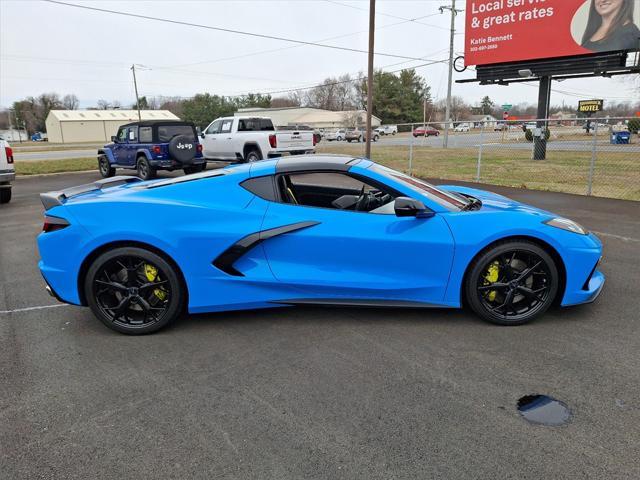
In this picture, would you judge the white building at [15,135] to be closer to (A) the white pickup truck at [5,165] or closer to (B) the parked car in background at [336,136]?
(B) the parked car in background at [336,136]

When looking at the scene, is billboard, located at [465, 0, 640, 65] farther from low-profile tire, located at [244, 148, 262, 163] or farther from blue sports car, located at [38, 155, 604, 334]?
blue sports car, located at [38, 155, 604, 334]

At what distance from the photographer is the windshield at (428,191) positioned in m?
3.97

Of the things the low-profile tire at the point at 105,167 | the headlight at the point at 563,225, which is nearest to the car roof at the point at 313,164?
the headlight at the point at 563,225

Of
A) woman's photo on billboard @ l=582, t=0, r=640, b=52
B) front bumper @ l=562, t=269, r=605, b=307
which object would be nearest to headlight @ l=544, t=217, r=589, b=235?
front bumper @ l=562, t=269, r=605, b=307

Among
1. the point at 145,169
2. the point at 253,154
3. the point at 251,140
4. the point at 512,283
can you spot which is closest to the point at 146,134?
the point at 145,169

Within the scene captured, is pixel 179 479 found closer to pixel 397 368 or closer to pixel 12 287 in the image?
pixel 397 368

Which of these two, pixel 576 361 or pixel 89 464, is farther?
pixel 576 361

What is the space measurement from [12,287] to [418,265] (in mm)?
4357

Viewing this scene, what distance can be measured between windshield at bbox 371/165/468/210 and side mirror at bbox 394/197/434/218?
0.23 m

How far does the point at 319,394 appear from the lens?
9.71ft

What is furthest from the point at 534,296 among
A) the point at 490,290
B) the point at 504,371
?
the point at 504,371

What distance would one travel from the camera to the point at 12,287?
5168 millimetres

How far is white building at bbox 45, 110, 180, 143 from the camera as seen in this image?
86.4 metres

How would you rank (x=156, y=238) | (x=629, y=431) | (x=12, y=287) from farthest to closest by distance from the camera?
(x=12, y=287) → (x=156, y=238) → (x=629, y=431)
